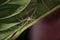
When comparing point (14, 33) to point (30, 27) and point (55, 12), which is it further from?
point (55, 12)

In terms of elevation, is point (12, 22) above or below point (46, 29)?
above

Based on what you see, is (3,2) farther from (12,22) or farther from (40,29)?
(40,29)

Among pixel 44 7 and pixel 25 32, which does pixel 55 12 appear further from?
pixel 25 32

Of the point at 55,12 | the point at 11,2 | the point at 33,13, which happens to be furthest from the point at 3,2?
the point at 55,12

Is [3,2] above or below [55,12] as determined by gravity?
above
